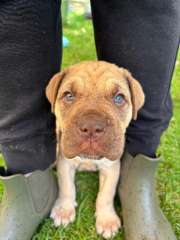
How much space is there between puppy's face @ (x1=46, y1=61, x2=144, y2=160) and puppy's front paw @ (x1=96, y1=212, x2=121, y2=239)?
37 cm

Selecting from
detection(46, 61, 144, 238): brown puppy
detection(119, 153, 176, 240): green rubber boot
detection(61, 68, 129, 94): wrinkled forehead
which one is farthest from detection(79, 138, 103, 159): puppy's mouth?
detection(119, 153, 176, 240): green rubber boot

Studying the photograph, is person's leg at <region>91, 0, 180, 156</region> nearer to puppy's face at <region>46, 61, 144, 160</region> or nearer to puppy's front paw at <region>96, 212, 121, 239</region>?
puppy's face at <region>46, 61, 144, 160</region>

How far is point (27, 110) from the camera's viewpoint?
180 centimetres

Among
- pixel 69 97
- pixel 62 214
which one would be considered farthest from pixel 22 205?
pixel 69 97

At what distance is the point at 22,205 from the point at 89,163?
0.41m

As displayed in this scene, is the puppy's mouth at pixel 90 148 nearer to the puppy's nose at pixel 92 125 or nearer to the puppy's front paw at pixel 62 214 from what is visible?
the puppy's nose at pixel 92 125

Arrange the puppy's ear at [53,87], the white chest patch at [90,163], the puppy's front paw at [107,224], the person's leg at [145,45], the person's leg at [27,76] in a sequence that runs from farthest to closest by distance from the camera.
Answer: the white chest patch at [90,163] → the puppy's front paw at [107,224] → the puppy's ear at [53,87] → the person's leg at [145,45] → the person's leg at [27,76]

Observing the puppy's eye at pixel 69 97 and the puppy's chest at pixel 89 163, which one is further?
the puppy's chest at pixel 89 163

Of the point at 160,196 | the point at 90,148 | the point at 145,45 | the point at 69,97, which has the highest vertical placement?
the point at 145,45

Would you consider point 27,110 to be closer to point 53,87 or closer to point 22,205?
point 53,87

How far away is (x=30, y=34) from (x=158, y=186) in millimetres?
1131

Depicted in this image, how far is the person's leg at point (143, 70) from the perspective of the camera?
176cm

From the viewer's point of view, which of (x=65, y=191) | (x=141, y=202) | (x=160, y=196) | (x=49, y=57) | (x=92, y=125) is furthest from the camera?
(x=160, y=196)

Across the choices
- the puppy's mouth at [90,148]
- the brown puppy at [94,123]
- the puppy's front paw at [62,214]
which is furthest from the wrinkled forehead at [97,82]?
the puppy's front paw at [62,214]
